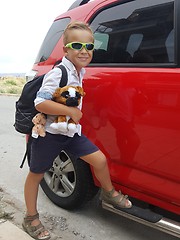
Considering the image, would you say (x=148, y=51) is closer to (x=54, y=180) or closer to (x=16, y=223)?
(x=54, y=180)

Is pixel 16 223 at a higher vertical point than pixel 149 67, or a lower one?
lower

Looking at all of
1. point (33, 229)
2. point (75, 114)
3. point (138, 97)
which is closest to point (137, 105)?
point (138, 97)

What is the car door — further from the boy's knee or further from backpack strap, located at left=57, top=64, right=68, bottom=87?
backpack strap, located at left=57, top=64, right=68, bottom=87

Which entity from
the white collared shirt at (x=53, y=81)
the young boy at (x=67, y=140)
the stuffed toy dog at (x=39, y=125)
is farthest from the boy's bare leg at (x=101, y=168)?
the white collared shirt at (x=53, y=81)

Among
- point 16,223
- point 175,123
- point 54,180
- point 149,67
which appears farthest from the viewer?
point 54,180

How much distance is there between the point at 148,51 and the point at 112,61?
31 centimetres

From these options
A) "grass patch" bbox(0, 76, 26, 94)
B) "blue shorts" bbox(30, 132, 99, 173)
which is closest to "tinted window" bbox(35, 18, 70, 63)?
"blue shorts" bbox(30, 132, 99, 173)

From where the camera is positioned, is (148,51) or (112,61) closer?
(148,51)

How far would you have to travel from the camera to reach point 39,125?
2.13 m

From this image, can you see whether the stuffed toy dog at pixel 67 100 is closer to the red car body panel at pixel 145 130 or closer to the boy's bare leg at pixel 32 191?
the red car body panel at pixel 145 130

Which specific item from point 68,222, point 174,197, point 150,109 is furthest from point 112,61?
point 68,222

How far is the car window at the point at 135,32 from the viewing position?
213cm

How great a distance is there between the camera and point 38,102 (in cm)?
204

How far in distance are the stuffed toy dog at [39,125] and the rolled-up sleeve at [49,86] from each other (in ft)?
0.37
